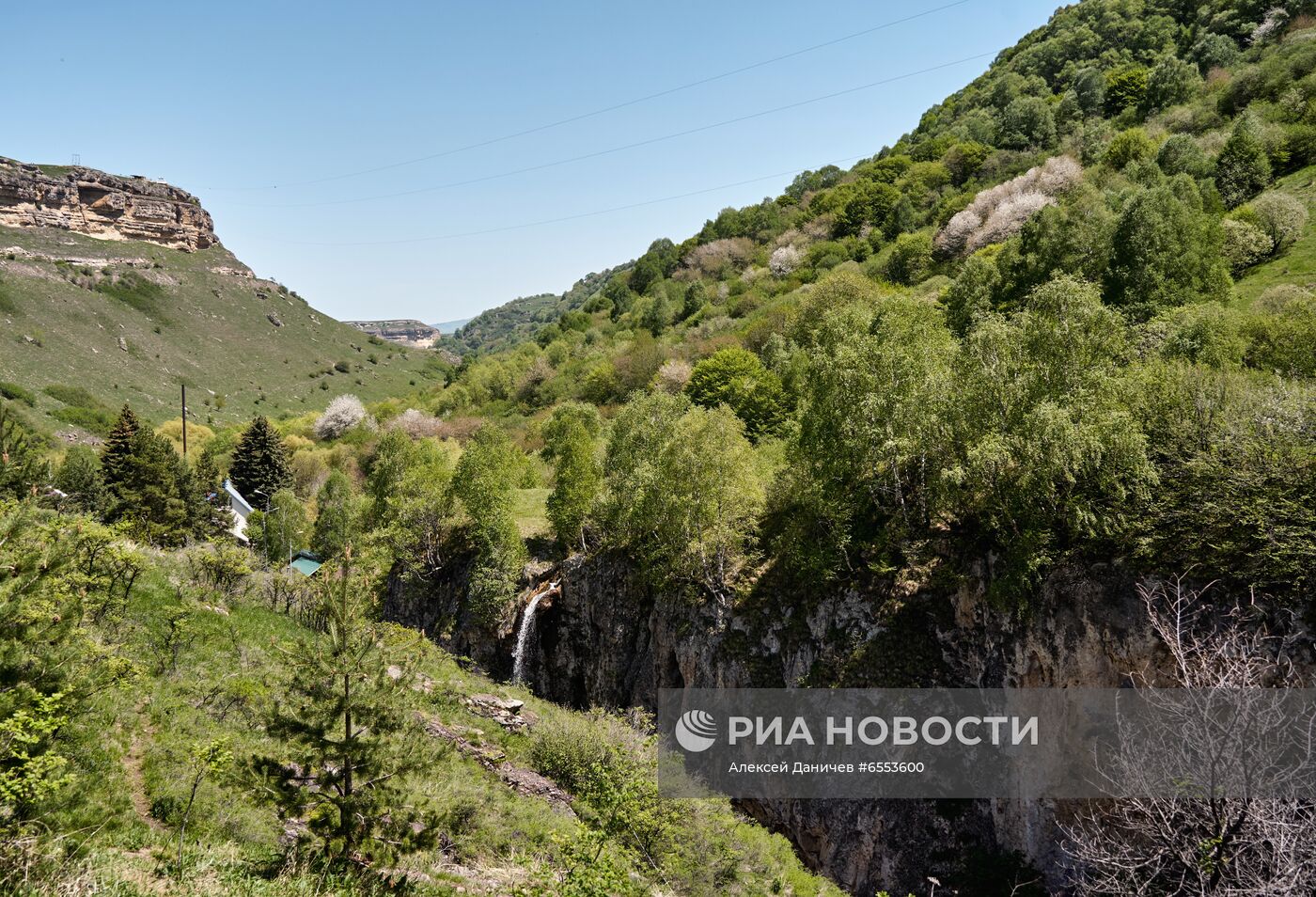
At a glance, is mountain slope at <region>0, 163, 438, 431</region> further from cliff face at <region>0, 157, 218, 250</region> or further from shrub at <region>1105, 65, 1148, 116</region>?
shrub at <region>1105, 65, 1148, 116</region>

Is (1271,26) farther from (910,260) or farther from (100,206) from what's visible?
(100,206)

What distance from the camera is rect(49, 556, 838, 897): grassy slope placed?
754 centimetres

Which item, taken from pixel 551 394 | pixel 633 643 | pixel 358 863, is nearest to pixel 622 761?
pixel 358 863

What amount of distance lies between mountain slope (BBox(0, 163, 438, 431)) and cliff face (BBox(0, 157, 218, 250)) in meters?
0.80

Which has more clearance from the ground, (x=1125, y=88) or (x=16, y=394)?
(x=1125, y=88)

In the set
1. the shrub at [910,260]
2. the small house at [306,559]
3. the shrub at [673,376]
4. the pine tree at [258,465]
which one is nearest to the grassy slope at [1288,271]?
the shrub at [910,260]

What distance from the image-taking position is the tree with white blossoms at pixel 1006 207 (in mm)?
52719

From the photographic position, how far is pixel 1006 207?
177 feet

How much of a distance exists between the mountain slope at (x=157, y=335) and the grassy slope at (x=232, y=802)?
7834 centimetres

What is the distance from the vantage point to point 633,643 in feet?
85.9

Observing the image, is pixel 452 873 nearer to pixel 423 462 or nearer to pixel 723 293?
pixel 423 462

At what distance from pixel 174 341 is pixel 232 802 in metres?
121

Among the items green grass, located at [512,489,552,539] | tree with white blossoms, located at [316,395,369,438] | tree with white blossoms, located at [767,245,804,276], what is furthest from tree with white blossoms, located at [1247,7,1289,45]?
tree with white blossoms, located at [316,395,369,438]

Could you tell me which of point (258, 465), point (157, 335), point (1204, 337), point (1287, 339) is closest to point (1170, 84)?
point (1287, 339)
